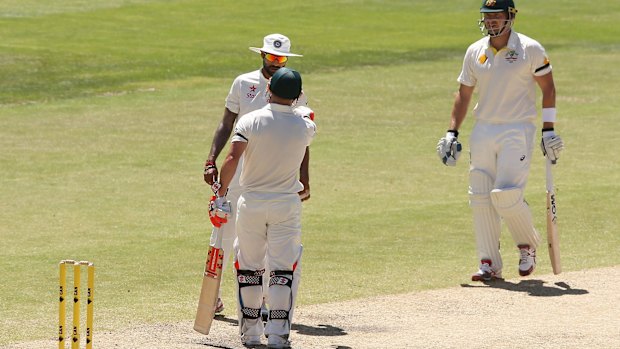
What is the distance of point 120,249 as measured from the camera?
43.1 ft

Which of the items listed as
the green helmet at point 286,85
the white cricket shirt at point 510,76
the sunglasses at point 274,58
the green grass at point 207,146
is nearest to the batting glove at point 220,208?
the green helmet at point 286,85

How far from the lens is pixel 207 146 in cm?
1938

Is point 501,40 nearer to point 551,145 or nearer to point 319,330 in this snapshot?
point 551,145

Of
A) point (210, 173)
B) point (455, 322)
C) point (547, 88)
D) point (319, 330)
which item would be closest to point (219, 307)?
point (319, 330)

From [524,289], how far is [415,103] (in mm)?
12693

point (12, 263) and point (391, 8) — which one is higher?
point (391, 8)

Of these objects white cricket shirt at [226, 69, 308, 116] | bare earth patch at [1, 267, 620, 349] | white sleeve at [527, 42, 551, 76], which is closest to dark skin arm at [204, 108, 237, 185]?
white cricket shirt at [226, 69, 308, 116]

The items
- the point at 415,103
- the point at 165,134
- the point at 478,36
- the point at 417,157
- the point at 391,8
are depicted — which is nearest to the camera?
the point at 417,157

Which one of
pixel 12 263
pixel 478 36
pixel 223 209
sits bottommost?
pixel 12 263

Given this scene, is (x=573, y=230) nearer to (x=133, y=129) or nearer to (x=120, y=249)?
(x=120, y=249)

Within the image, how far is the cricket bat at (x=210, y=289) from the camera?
9055 millimetres

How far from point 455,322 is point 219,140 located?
2.22 metres

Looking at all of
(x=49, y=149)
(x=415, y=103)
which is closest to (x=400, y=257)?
(x=49, y=149)

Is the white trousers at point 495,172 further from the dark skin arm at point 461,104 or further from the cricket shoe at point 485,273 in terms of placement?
the dark skin arm at point 461,104
